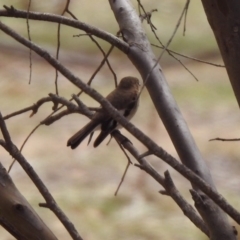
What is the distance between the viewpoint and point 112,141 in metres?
4.06

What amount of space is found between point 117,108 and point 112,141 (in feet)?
6.73

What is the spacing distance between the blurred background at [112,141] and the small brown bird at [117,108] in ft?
3.99

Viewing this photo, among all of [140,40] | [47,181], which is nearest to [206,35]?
[47,181]

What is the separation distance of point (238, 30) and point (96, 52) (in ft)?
13.8

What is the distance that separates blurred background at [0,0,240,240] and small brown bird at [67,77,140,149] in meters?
1.22

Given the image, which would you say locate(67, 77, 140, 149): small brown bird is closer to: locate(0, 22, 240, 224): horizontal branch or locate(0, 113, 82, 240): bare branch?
locate(0, 113, 82, 240): bare branch

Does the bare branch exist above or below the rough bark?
below

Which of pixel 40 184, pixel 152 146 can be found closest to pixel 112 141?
pixel 40 184

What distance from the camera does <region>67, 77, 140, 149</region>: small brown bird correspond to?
176 cm

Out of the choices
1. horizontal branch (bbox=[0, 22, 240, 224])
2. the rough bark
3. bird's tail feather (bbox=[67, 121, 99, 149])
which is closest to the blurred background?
bird's tail feather (bbox=[67, 121, 99, 149])

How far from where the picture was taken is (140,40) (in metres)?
1.31

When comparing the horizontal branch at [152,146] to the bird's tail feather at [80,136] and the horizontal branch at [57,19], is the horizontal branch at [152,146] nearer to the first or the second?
the horizontal branch at [57,19]

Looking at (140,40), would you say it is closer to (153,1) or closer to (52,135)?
(52,135)

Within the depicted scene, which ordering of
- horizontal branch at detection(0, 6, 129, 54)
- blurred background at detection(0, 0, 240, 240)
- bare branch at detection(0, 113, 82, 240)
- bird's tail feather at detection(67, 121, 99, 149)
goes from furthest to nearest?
blurred background at detection(0, 0, 240, 240) < bird's tail feather at detection(67, 121, 99, 149) < horizontal branch at detection(0, 6, 129, 54) < bare branch at detection(0, 113, 82, 240)
